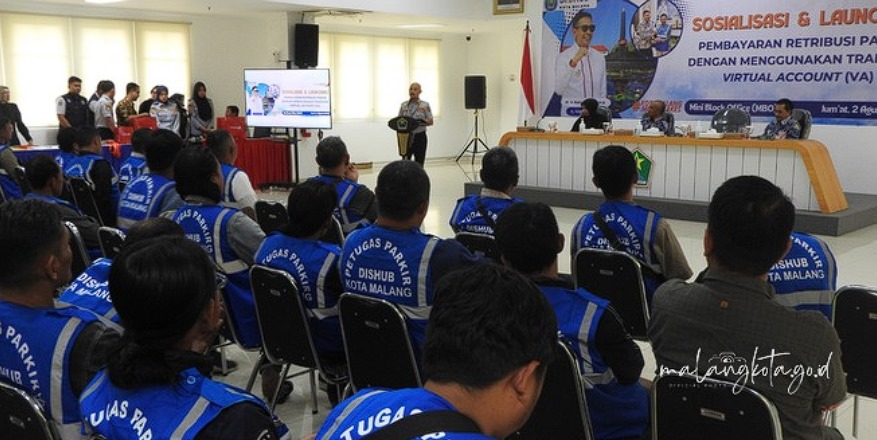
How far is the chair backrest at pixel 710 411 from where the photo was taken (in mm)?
1688

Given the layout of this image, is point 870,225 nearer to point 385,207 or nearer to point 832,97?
point 832,97

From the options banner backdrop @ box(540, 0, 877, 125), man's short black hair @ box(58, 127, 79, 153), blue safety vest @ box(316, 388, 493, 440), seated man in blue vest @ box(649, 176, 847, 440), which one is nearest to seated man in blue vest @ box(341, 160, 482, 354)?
seated man in blue vest @ box(649, 176, 847, 440)

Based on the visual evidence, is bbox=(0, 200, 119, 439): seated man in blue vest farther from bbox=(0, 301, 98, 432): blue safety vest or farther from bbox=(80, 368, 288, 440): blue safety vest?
bbox=(80, 368, 288, 440): blue safety vest

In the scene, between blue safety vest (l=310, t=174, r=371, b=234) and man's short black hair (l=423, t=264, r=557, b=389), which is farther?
blue safety vest (l=310, t=174, r=371, b=234)

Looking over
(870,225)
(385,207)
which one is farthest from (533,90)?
(385,207)

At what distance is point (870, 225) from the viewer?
8.29 meters

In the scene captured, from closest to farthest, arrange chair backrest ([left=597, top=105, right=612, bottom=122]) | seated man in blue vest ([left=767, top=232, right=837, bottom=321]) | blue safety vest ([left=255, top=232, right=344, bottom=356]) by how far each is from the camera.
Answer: seated man in blue vest ([left=767, top=232, right=837, bottom=321]) < blue safety vest ([left=255, top=232, right=344, bottom=356]) < chair backrest ([left=597, top=105, right=612, bottom=122])

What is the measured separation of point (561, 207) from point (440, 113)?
7.86 metres

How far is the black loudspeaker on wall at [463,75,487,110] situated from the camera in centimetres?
1520

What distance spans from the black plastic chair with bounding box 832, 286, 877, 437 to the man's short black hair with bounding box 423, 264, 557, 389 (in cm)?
185

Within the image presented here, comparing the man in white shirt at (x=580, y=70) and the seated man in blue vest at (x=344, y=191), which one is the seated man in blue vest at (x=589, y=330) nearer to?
the seated man in blue vest at (x=344, y=191)

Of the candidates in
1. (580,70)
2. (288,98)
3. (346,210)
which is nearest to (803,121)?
(580,70)

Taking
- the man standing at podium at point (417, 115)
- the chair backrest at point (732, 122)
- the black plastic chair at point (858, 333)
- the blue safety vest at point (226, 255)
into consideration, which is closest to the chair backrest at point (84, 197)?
the blue safety vest at point (226, 255)

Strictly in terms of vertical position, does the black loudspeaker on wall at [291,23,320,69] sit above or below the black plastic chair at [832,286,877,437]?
above
